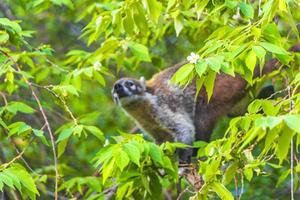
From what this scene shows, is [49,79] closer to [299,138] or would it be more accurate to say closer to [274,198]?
[274,198]

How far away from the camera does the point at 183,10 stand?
17.0 ft

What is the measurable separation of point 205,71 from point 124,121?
5.32 metres

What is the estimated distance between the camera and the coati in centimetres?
723

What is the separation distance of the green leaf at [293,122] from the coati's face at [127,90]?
4.23 metres

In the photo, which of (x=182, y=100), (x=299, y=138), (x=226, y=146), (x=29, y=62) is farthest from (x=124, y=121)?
(x=299, y=138)

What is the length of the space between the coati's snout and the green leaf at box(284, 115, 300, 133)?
4227 mm

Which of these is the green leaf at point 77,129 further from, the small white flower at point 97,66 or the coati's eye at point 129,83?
the coati's eye at point 129,83

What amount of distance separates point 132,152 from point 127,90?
9.74ft

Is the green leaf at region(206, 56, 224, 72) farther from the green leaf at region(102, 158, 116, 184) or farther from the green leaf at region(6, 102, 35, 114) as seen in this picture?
the green leaf at region(6, 102, 35, 114)

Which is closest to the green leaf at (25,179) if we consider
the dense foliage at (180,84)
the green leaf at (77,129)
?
the dense foliage at (180,84)

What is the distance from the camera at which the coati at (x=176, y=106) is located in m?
7.23

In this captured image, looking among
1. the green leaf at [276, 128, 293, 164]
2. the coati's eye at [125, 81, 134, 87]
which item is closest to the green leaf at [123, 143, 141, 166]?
the green leaf at [276, 128, 293, 164]

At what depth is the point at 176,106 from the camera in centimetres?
744

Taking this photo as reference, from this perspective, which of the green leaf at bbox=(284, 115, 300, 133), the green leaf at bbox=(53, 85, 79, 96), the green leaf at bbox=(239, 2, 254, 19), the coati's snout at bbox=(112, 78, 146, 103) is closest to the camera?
the green leaf at bbox=(284, 115, 300, 133)
